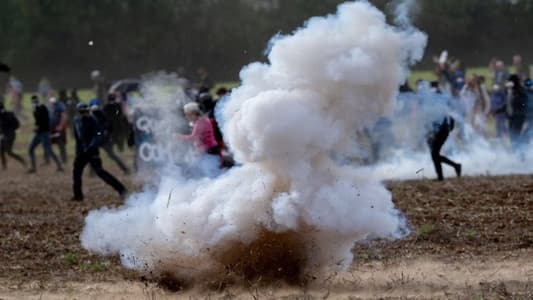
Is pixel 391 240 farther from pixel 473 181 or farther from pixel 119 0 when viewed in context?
pixel 119 0

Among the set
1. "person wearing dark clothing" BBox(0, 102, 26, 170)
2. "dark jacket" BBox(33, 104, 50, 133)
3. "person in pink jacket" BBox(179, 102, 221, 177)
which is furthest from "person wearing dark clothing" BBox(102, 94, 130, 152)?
"person in pink jacket" BBox(179, 102, 221, 177)

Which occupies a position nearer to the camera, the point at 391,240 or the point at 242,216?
the point at 242,216

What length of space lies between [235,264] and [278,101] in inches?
63.4

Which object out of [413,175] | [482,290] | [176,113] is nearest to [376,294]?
[482,290]

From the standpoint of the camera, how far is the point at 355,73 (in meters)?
9.92

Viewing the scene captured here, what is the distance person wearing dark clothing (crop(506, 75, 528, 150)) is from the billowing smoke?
15675mm

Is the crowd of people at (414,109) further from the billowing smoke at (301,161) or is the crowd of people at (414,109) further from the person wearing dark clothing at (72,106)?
the billowing smoke at (301,161)

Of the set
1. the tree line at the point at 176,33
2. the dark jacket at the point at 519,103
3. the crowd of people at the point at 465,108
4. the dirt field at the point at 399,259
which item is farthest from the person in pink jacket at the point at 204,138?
the dark jacket at the point at 519,103

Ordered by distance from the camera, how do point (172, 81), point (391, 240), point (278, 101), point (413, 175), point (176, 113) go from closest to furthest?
point (278, 101), point (391, 240), point (176, 113), point (413, 175), point (172, 81)

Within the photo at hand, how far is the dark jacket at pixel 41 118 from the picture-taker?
1133 inches

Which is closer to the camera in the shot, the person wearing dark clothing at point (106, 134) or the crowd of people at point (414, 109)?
the crowd of people at point (414, 109)

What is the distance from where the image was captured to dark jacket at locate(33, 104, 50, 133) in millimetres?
28766

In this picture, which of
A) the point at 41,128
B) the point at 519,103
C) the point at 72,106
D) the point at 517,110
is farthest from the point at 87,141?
the point at 72,106

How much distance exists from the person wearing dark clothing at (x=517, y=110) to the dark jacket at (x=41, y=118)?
12073 mm
